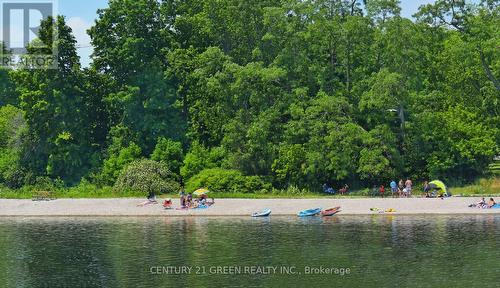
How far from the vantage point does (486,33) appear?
254 feet

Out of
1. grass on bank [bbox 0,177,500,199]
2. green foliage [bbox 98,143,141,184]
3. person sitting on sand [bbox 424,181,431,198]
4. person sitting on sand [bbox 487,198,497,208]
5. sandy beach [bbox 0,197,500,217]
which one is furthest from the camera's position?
green foliage [bbox 98,143,141,184]

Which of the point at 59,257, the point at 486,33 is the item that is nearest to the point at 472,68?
the point at 486,33

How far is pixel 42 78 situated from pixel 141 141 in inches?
576

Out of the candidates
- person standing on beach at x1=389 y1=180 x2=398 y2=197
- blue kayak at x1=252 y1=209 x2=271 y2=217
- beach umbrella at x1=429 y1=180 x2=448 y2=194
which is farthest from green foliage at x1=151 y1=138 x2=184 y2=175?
beach umbrella at x1=429 y1=180 x2=448 y2=194

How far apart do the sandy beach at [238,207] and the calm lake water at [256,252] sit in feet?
8.91

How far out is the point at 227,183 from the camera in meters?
73.1

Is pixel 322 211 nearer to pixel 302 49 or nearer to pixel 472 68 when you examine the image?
pixel 302 49

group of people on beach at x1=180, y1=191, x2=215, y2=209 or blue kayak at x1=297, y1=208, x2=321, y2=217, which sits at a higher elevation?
group of people on beach at x1=180, y1=191, x2=215, y2=209

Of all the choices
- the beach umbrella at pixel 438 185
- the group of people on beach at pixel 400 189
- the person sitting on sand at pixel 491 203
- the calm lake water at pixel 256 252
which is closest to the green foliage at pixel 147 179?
the calm lake water at pixel 256 252

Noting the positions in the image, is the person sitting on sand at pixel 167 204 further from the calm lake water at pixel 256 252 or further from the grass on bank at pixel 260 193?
the grass on bank at pixel 260 193

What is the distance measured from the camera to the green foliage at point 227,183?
238 feet

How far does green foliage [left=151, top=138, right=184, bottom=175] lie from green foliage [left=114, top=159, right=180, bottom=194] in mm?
2450

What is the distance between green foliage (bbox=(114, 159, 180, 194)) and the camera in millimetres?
72625

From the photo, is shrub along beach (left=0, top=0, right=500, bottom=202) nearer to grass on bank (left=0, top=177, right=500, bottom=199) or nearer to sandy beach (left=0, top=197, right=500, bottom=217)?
grass on bank (left=0, top=177, right=500, bottom=199)
